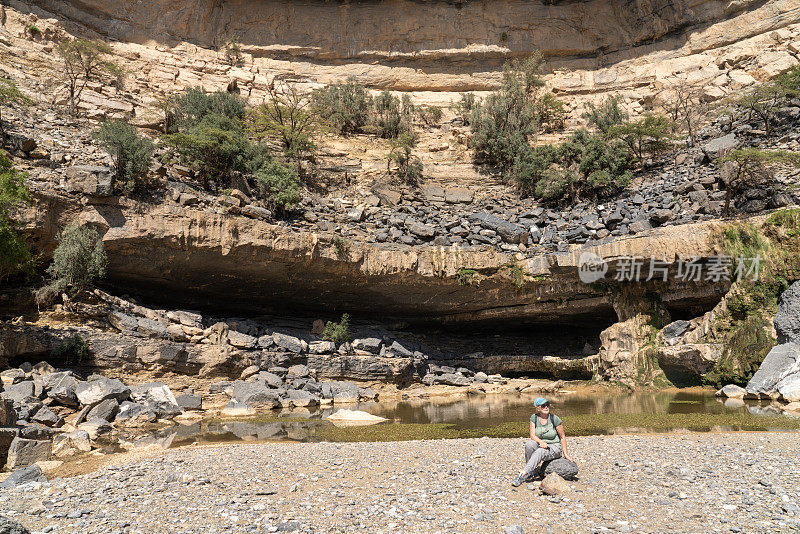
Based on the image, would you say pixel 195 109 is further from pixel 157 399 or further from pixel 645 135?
pixel 645 135

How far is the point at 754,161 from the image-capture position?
53.9 ft

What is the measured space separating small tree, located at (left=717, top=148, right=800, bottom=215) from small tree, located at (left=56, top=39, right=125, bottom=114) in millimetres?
26877

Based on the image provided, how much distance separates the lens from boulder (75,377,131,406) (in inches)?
404

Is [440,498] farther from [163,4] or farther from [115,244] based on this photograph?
[163,4]

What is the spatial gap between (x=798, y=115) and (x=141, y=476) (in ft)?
86.2

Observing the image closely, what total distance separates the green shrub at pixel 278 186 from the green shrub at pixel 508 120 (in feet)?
38.5

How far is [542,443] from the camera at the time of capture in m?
5.45

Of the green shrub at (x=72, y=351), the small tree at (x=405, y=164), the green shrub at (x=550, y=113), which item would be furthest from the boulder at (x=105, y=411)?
the green shrub at (x=550, y=113)

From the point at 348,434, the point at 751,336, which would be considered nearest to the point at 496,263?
the point at 751,336

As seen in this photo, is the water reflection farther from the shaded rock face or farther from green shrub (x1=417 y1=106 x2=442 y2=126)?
the shaded rock face

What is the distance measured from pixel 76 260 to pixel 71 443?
261 inches

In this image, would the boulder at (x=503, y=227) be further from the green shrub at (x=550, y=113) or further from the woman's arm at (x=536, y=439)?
the woman's arm at (x=536, y=439)

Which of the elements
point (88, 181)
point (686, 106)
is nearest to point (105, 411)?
point (88, 181)

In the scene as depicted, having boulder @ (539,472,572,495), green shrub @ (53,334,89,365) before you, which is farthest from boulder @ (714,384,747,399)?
green shrub @ (53,334,89,365)
